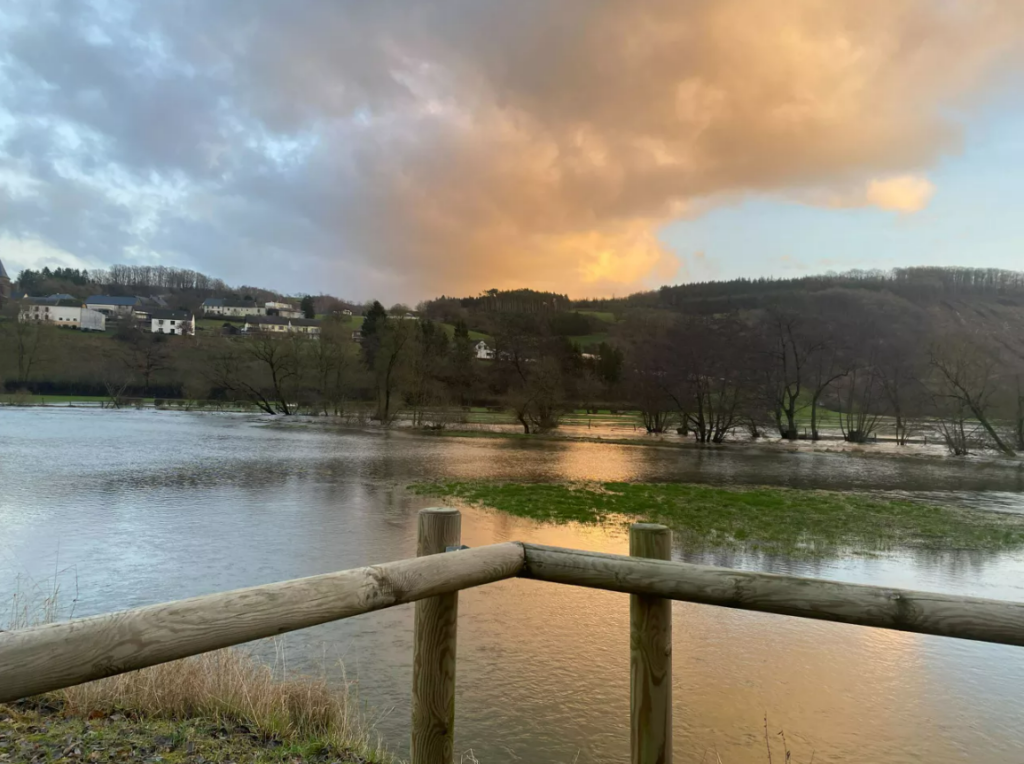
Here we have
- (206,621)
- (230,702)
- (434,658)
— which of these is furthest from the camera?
(230,702)

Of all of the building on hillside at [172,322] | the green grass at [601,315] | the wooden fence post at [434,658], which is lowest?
the wooden fence post at [434,658]

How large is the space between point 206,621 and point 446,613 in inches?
52.1

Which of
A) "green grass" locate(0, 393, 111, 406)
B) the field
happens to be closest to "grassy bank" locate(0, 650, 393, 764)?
"green grass" locate(0, 393, 111, 406)

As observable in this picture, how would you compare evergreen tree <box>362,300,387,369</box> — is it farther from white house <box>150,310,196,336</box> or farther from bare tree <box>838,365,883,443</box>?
white house <box>150,310,196,336</box>

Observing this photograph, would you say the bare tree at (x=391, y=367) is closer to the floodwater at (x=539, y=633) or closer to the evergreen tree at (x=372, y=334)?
the evergreen tree at (x=372, y=334)

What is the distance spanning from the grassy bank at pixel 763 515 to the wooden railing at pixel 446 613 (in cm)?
1113

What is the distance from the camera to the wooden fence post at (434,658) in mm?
3150

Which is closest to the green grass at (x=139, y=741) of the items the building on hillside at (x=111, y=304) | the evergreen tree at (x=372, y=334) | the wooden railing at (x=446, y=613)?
the wooden railing at (x=446, y=613)

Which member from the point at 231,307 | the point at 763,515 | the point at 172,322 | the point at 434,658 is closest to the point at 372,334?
the point at 763,515

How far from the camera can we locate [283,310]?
6594 inches

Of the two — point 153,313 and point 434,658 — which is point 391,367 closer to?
point 434,658

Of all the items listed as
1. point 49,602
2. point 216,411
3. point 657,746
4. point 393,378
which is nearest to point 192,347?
point 216,411

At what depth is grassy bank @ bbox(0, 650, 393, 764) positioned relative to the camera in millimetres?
4273

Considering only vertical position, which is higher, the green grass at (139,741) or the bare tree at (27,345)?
the bare tree at (27,345)
